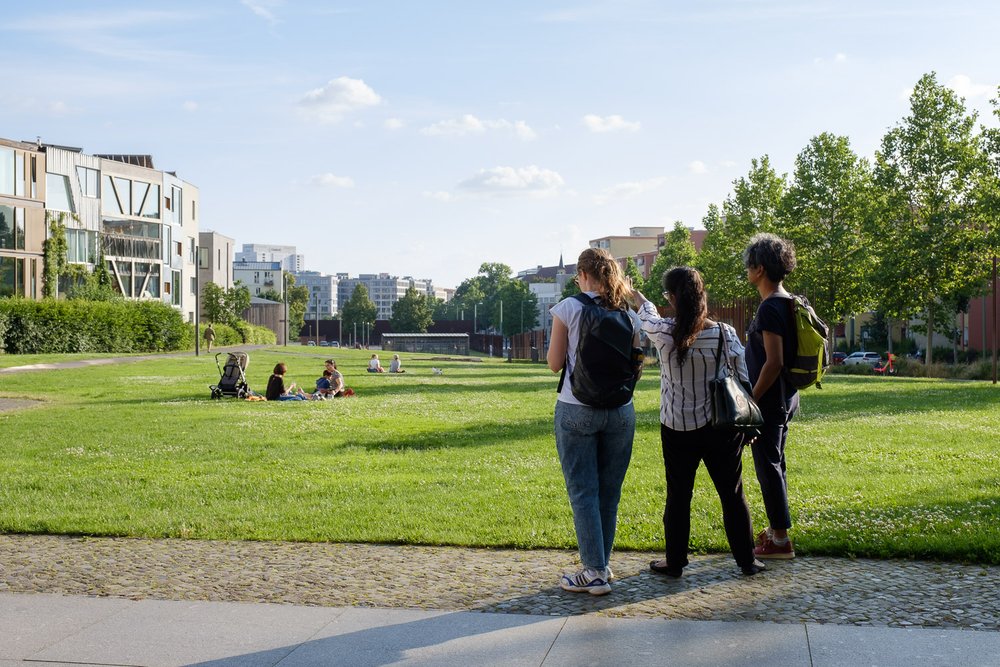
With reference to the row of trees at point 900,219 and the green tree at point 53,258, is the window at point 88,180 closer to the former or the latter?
the green tree at point 53,258

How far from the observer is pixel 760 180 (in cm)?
5981

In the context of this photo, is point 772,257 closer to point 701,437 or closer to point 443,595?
point 701,437

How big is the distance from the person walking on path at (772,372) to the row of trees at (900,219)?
103ft

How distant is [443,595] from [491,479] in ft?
13.6

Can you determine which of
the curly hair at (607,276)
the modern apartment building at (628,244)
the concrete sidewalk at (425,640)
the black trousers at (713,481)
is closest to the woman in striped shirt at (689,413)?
the black trousers at (713,481)

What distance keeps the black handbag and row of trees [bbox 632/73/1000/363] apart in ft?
105

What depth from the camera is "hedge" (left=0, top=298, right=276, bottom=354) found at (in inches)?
1796

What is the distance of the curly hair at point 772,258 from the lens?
6.52 m

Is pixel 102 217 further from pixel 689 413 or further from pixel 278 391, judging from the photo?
pixel 689 413

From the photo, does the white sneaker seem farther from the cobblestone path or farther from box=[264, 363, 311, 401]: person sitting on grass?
box=[264, 363, 311, 401]: person sitting on grass

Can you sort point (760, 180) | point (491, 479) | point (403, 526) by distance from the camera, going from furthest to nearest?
point (760, 180)
point (491, 479)
point (403, 526)

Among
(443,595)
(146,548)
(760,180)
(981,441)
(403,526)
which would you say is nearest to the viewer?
(443,595)

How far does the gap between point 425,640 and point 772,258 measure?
3336 millimetres

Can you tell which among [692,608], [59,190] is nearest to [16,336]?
[59,190]
